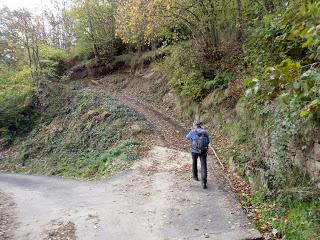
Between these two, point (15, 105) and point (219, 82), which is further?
point (15, 105)

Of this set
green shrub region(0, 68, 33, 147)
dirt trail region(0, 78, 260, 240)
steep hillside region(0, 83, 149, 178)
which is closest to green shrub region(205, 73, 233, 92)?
steep hillside region(0, 83, 149, 178)

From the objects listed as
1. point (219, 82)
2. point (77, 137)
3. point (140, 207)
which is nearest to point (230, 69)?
point (219, 82)

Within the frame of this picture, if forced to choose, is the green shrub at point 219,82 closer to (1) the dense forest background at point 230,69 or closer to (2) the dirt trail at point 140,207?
(1) the dense forest background at point 230,69

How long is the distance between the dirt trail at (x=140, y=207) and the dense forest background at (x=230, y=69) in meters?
0.95

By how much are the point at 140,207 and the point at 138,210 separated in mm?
224

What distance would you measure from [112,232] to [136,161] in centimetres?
667

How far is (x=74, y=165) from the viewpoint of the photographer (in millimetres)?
19391

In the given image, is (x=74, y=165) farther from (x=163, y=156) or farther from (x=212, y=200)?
(x=212, y=200)

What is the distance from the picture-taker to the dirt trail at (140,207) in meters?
7.68

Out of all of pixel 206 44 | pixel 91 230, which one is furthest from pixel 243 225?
pixel 206 44

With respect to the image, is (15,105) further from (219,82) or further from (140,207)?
(140,207)

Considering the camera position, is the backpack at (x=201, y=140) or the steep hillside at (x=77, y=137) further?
the steep hillside at (x=77, y=137)

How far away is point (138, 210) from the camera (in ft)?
29.8

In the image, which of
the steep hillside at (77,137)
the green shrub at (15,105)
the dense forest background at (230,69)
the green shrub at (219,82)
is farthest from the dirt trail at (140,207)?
the green shrub at (15,105)
